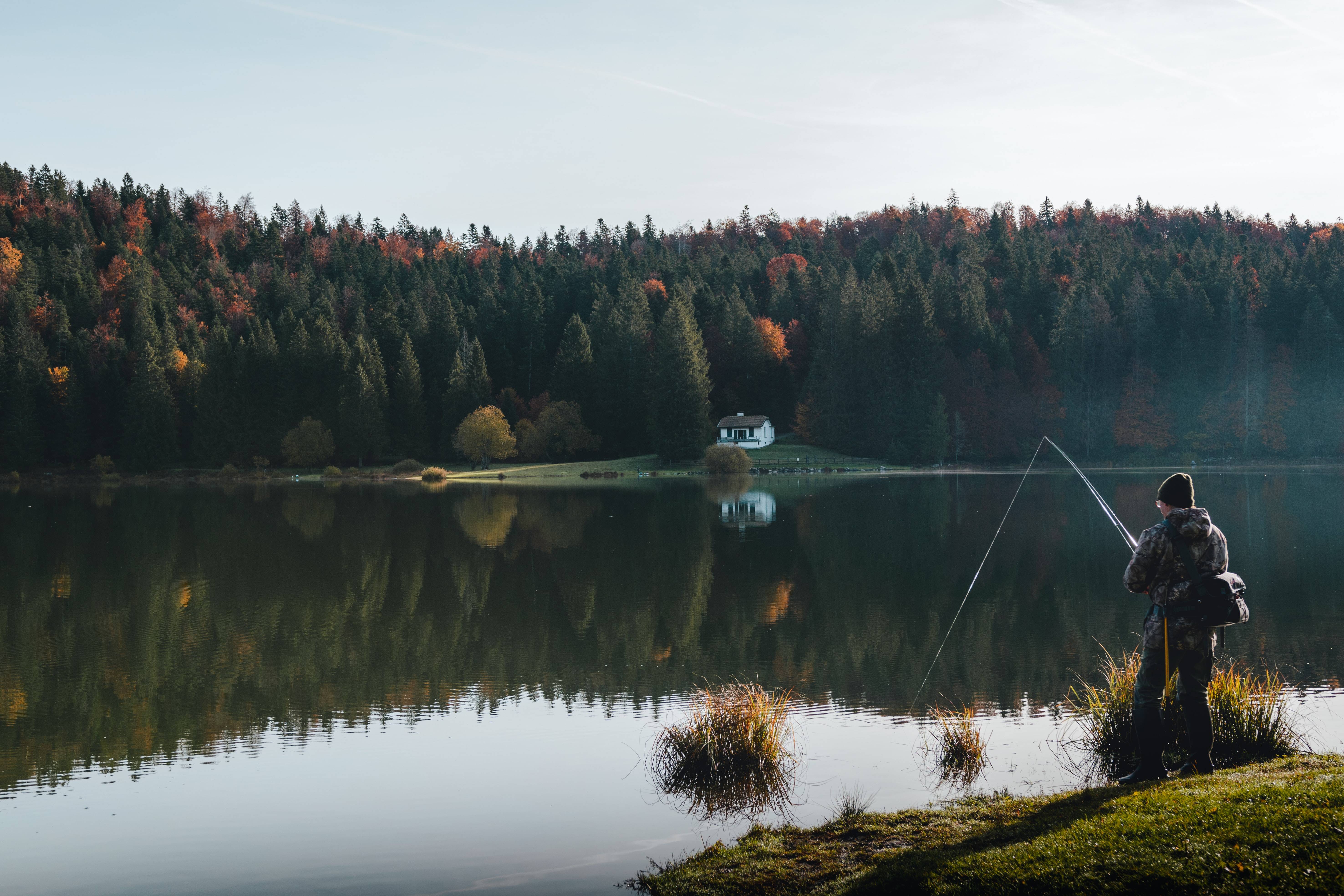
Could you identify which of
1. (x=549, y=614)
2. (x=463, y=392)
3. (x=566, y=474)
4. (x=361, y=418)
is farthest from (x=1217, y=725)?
(x=463, y=392)

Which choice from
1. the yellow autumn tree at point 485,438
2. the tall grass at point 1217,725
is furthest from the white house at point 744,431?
the tall grass at point 1217,725

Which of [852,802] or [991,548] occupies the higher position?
[852,802]

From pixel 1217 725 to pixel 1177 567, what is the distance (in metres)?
2.22

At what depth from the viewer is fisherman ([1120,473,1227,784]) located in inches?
321

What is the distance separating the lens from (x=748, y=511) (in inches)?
1748

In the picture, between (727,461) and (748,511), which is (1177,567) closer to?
(748,511)

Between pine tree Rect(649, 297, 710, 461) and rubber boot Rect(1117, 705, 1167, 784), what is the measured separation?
2940 inches

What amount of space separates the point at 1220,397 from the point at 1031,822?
300 ft

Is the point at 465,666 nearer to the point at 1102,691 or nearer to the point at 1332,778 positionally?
the point at 1102,691

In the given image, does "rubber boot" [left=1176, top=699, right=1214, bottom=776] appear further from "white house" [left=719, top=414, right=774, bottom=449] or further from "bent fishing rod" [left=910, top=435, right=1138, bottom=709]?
"white house" [left=719, top=414, right=774, bottom=449]

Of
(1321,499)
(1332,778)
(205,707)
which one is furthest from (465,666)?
(1321,499)

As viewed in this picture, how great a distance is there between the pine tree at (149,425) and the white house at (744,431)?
43.3 metres

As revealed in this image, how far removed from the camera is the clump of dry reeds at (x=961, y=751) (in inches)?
404

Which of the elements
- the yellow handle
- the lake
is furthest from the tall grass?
the lake
